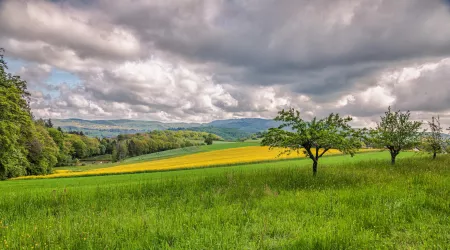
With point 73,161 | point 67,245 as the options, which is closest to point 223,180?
point 67,245

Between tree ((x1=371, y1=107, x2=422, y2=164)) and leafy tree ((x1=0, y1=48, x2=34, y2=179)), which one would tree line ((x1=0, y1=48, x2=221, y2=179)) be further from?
tree ((x1=371, y1=107, x2=422, y2=164))

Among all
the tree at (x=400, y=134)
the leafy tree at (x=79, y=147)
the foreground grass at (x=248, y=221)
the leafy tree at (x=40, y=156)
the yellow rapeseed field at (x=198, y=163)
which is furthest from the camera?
the leafy tree at (x=79, y=147)

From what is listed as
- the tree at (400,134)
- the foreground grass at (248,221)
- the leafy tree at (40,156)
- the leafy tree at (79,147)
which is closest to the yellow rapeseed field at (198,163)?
the leafy tree at (40,156)

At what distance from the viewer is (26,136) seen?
43.4 meters

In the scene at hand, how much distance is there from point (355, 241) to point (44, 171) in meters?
68.2

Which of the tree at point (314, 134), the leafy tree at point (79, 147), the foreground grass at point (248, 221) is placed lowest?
the leafy tree at point (79, 147)

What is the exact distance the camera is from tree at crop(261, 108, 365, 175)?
45.2ft

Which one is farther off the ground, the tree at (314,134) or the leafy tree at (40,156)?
the tree at (314,134)

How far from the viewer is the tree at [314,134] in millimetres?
13766

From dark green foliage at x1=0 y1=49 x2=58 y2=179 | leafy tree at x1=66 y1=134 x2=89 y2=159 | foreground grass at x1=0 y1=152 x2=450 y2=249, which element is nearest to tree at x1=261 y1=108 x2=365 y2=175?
foreground grass at x1=0 y1=152 x2=450 y2=249

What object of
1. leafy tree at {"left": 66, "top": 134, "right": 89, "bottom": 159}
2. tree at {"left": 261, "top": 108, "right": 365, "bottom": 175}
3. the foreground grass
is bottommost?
leafy tree at {"left": 66, "top": 134, "right": 89, "bottom": 159}

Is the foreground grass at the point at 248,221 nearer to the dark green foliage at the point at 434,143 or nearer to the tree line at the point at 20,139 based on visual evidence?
the dark green foliage at the point at 434,143

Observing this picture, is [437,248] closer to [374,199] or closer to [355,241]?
[355,241]

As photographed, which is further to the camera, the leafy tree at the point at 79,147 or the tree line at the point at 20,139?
the leafy tree at the point at 79,147
